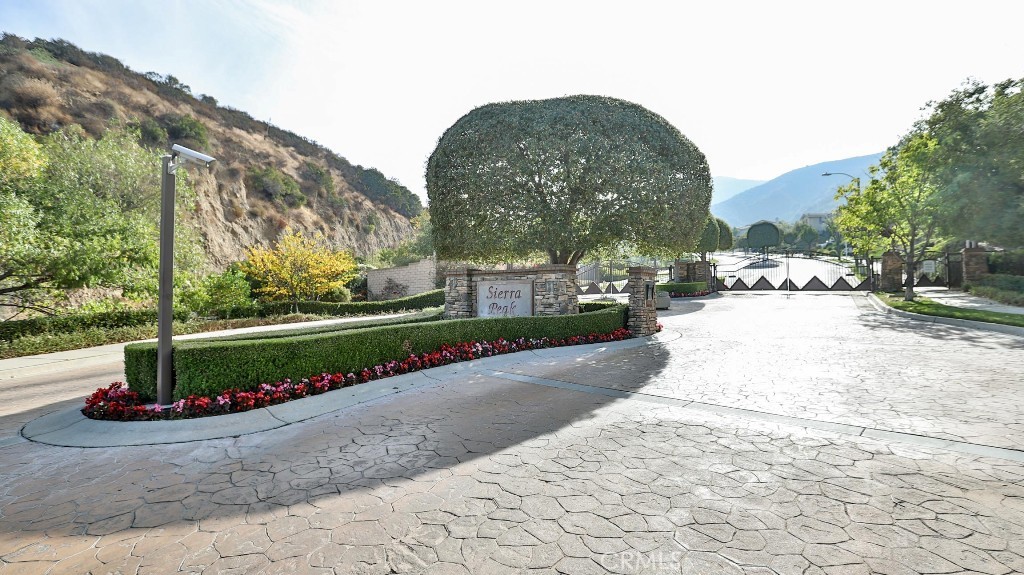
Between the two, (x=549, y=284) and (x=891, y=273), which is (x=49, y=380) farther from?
(x=891, y=273)

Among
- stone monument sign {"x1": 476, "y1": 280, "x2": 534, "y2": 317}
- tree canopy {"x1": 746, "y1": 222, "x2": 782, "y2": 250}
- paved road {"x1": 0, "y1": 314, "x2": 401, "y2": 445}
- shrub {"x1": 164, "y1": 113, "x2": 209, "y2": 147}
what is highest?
shrub {"x1": 164, "y1": 113, "x2": 209, "y2": 147}

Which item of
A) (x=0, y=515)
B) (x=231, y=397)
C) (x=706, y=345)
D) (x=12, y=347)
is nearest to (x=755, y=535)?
(x=0, y=515)

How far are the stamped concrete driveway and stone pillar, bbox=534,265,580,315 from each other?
5585 millimetres

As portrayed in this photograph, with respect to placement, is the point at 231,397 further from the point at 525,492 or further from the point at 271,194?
the point at 271,194

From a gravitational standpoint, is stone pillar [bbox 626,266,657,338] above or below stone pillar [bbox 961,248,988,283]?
below

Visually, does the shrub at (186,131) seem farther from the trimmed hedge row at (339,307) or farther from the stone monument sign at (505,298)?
the stone monument sign at (505,298)

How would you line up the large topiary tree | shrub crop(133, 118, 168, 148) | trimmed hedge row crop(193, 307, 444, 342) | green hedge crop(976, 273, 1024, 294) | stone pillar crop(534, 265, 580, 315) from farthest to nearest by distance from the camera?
shrub crop(133, 118, 168, 148)
green hedge crop(976, 273, 1024, 294)
the large topiary tree
stone pillar crop(534, 265, 580, 315)
trimmed hedge row crop(193, 307, 444, 342)

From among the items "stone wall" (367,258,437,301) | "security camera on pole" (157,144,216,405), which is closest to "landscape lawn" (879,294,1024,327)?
"security camera on pole" (157,144,216,405)

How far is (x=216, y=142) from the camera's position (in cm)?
4381

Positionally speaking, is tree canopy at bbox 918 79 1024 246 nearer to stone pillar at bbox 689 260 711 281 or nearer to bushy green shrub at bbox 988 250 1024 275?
bushy green shrub at bbox 988 250 1024 275

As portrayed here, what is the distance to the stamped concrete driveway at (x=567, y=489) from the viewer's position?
279cm

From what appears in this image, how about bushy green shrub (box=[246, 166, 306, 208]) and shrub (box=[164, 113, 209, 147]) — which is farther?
bushy green shrub (box=[246, 166, 306, 208])

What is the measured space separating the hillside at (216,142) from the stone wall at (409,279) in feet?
45.3

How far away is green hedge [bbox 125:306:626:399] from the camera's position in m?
6.01
